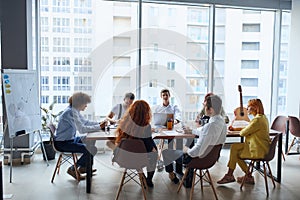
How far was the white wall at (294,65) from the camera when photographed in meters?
5.62

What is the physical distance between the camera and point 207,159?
127 inches

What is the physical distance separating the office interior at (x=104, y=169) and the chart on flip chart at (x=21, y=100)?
15.9 inches

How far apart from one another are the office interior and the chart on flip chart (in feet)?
1.32

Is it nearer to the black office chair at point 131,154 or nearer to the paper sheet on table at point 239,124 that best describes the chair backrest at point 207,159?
the black office chair at point 131,154

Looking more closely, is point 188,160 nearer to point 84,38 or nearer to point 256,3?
point 84,38

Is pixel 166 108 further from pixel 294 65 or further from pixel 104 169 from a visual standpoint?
pixel 294 65

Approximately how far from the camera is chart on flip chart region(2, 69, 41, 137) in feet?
12.7

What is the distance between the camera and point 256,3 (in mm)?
5812

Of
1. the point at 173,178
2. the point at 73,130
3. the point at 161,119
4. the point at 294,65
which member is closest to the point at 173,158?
the point at 173,178

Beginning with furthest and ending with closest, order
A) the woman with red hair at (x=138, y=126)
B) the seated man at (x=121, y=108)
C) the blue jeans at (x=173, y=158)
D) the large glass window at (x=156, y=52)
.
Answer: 1. the large glass window at (x=156, y=52)
2. the seated man at (x=121, y=108)
3. the blue jeans at (x=173, y=158)
4. the woman with red hair at (x=138, y=126)

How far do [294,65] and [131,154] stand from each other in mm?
4188

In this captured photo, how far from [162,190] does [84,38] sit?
311 cm

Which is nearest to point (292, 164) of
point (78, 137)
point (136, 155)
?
point (136, 155)

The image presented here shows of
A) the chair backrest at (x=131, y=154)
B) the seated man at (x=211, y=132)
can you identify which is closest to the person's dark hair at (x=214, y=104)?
the seated man at (x=211, y=132)
